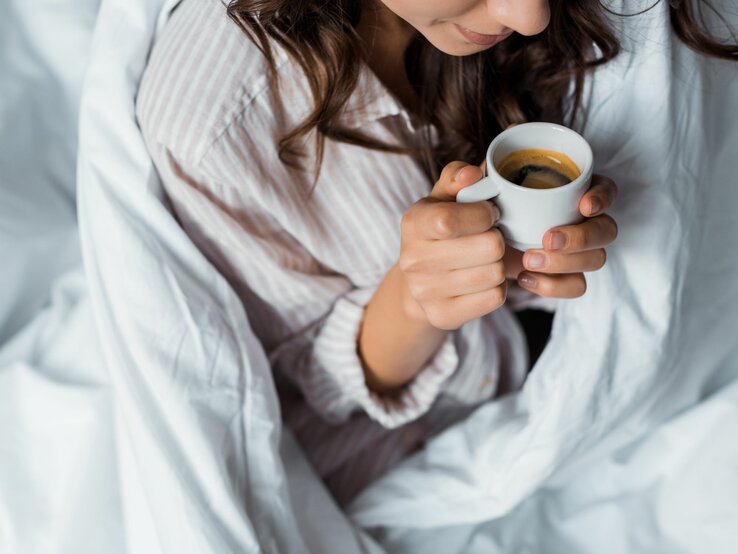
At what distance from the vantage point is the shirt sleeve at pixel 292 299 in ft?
2.59

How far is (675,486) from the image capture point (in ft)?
3.01

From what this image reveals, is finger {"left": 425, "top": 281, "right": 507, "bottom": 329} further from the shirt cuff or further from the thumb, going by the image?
the shirt cuff

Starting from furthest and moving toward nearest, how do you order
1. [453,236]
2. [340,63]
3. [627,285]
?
[627,285], [340,63], [453,236]

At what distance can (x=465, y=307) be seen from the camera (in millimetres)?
712

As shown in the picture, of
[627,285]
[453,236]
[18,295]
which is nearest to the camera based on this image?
[453,236]

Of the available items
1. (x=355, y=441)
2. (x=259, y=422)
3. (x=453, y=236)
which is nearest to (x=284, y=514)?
(x=259, y=422)

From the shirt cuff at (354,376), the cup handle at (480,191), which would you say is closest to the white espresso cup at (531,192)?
the cup handle at (480,191)

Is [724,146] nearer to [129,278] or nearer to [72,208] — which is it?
[129,278]

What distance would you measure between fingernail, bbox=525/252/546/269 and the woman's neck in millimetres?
276

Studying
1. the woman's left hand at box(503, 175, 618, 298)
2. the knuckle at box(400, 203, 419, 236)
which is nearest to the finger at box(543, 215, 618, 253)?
the woman's left hand at box(503, 175, 618, 298)

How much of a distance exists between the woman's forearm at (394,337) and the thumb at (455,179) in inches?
6.6

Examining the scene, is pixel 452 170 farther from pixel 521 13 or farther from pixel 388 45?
pixel 388 45

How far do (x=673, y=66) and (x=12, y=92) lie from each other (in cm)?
68

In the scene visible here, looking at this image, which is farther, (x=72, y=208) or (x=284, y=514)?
(x=72, y=208)
